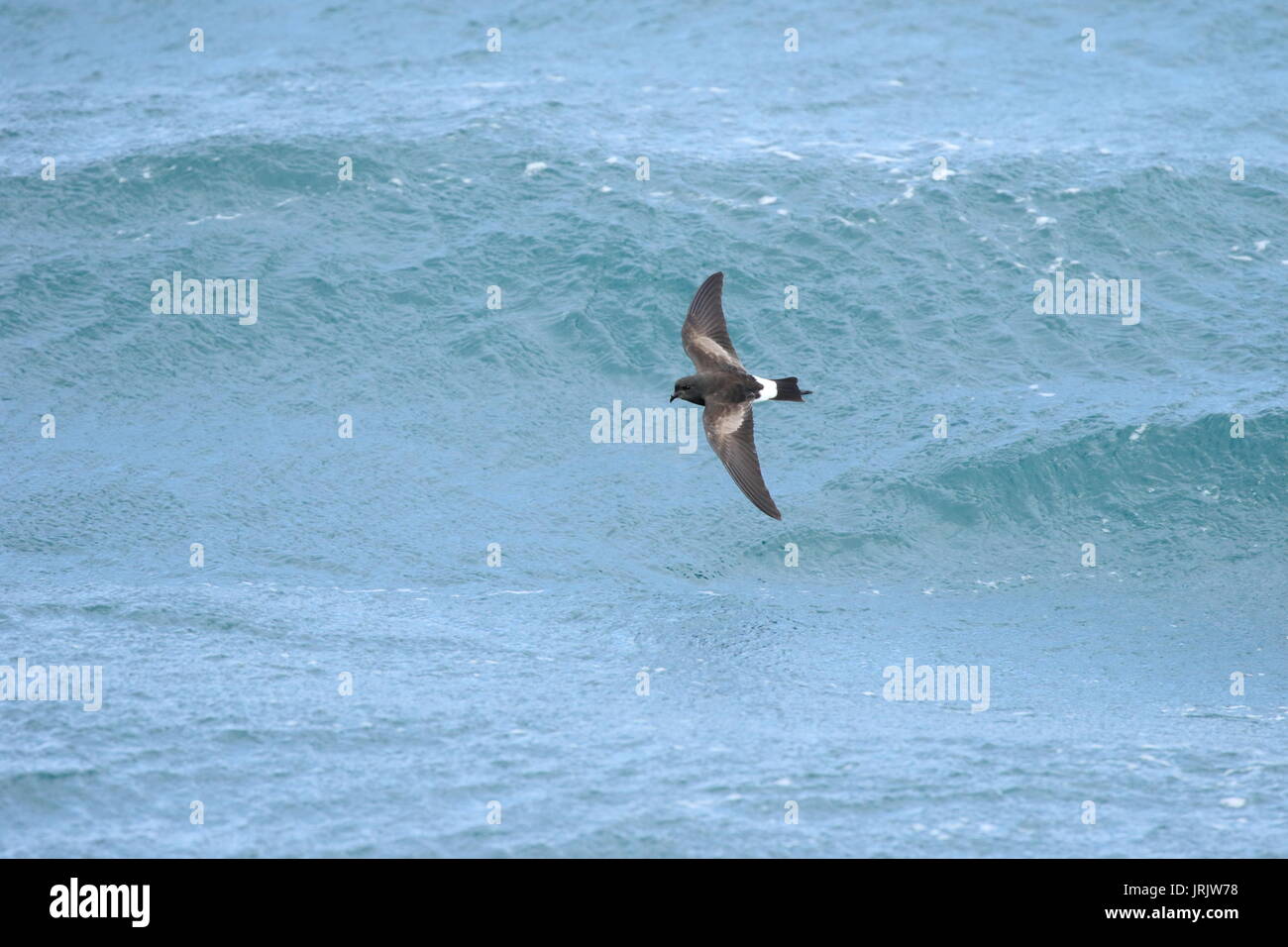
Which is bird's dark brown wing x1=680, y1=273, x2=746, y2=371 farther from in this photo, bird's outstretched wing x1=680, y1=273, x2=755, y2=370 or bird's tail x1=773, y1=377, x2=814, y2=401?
bird's tail x1=773, y1=377, x2=814, y2=401

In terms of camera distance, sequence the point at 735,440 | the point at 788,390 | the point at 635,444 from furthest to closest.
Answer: the point at 635,444
the point at 735,440
the point at 788,390

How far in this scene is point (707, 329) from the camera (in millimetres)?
16406

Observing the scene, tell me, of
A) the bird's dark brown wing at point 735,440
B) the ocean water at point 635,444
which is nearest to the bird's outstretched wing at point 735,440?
the bird's dark brown wing at point 735,440

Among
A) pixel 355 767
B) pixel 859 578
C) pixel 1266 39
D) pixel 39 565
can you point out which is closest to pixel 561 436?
pixel 859 578

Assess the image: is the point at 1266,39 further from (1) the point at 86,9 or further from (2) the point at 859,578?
(1) the point at 86,9

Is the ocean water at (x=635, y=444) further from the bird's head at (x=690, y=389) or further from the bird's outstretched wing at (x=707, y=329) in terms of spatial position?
the bird's outstretched wing at (x=707, y=329)

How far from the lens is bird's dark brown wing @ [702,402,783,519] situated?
15312mm

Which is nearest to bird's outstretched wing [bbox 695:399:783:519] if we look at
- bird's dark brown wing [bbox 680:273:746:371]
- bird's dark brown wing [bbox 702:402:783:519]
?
bird's dark brown wing [bbox 702:402:783:519]

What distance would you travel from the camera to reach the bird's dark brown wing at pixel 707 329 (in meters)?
16.1

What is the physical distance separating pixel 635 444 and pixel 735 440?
515cm

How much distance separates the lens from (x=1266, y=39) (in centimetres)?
2747

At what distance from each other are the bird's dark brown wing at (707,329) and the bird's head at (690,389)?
1.52 ft

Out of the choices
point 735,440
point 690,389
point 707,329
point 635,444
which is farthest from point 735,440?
point 635,444

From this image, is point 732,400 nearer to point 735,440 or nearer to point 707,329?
point 735,440
